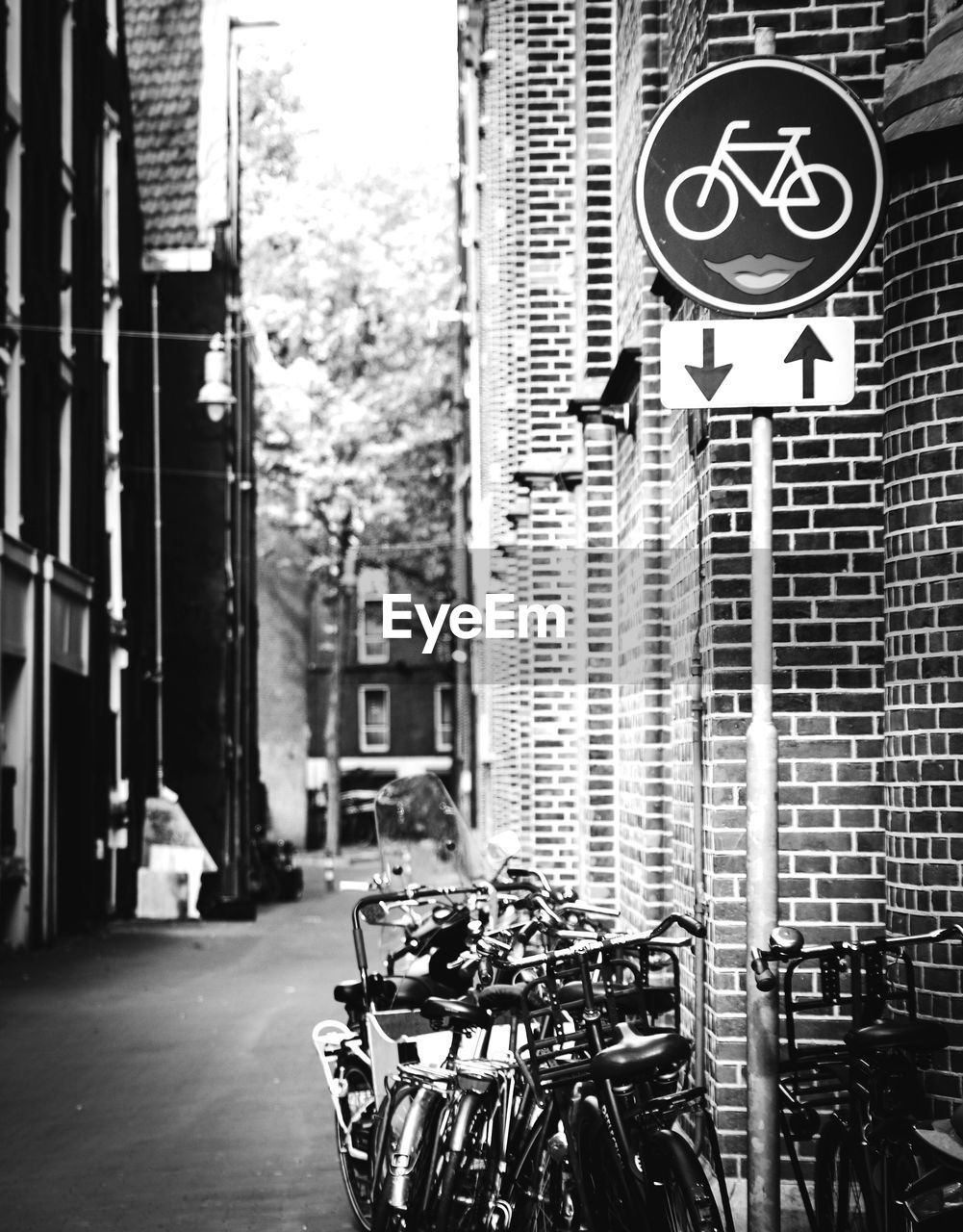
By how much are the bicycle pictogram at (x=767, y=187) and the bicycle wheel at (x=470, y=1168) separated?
2936 mm

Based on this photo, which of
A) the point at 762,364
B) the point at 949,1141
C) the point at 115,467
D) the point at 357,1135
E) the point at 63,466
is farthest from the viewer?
the point at 115,467

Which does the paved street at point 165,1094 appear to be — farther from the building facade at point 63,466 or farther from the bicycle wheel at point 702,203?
the bicycle wheel at point 702,203

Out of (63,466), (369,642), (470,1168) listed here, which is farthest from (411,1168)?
(369,642)

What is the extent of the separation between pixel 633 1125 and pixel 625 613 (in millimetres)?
5201

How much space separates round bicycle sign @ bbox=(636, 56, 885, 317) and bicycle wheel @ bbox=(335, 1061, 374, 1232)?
3.89 m

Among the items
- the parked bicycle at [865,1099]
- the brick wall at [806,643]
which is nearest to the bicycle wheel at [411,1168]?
the brick wall at [806,643]

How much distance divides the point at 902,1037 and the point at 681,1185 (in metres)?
0.71

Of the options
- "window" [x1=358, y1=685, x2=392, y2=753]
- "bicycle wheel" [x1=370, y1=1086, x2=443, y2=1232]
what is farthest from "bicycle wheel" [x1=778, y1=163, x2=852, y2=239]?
"window" [x1=358, y1=685, x2=392, y2=753]

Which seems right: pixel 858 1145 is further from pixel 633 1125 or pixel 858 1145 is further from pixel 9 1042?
pixel 9 1042

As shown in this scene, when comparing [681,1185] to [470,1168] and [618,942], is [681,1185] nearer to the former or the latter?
[618,942]

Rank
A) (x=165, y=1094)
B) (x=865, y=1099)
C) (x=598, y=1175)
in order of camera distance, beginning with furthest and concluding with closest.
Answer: (x=165, y=1094) → (x=598, y=1175) → (x=865, y=1099)

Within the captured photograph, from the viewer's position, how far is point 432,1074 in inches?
256

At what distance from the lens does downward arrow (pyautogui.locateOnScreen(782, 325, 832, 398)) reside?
495 cm

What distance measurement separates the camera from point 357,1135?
303 inches
